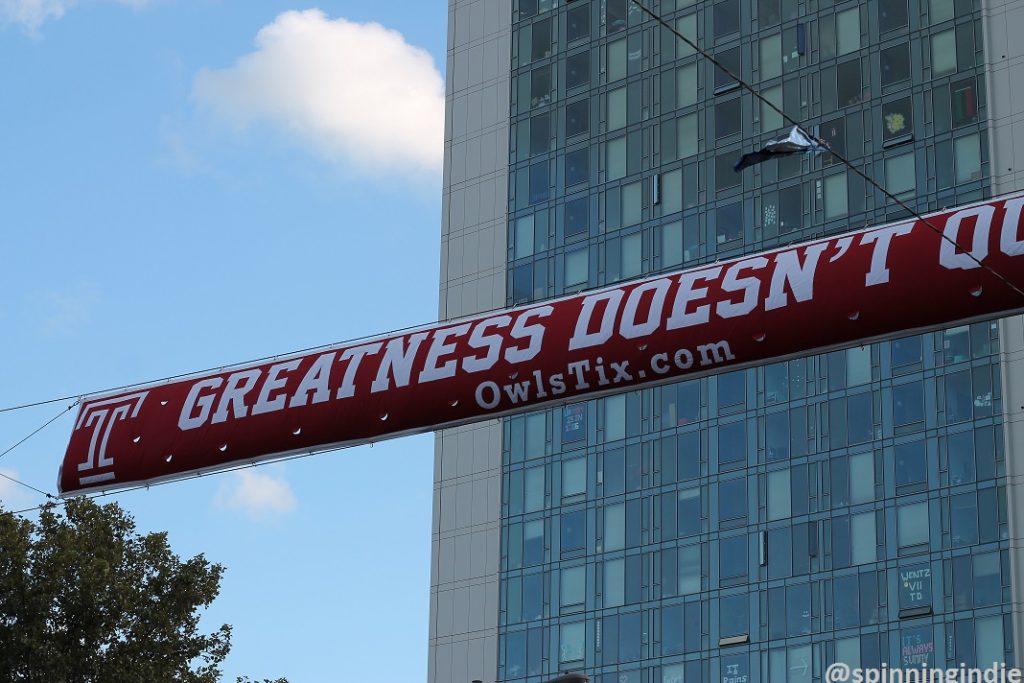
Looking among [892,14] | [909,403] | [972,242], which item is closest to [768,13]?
[892,14]

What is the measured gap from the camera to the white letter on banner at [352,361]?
25578 mm

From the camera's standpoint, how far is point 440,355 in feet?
82.4

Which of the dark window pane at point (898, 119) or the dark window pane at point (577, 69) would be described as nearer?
the dark window pane at point (898, 119)

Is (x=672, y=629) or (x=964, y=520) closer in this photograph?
(x=964, y=520)

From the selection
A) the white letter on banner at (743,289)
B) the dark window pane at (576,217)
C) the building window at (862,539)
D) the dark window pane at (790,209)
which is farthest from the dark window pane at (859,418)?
the white letter on banner at (743,289)

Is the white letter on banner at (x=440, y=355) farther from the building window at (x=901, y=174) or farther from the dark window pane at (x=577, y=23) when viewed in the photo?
the dark window pane at (x=577, y=23)

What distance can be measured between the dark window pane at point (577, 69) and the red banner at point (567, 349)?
65.4 metres

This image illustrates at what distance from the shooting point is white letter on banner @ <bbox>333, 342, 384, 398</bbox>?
25.6 metres

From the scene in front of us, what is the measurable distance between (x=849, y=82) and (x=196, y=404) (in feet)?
195

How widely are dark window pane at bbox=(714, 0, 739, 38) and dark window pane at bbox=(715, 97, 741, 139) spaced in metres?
2.97

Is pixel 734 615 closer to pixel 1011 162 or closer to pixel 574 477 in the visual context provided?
pixel 574 477

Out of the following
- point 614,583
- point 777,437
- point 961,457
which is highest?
point 777,437

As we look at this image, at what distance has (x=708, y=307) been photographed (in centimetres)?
2358

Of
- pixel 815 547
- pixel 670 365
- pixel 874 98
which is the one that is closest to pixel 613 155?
pixel 874 98
